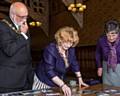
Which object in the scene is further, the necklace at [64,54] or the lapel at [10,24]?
the necklace at [64,54]

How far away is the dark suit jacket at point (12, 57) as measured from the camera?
283cm

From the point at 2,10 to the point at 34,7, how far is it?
59.9 inches

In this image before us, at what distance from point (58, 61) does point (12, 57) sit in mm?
569

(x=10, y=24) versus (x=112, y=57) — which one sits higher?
(x=10, y=24)

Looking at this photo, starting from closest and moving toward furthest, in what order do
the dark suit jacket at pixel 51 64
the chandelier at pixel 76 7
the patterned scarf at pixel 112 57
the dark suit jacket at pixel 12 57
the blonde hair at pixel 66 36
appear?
the dark suit jacket at pixel 12 57 → the blonde hair at pixel 66 36 → the dark suit jacket at pixel 51 64 → the patterned scarf at pixel 112 57 → the chandelier at pixel 76 7

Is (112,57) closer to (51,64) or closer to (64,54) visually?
(64,54)

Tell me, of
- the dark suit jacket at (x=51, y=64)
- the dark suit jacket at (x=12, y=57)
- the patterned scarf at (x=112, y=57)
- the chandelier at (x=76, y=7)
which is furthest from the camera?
the chandelier at (x=76, y=7)

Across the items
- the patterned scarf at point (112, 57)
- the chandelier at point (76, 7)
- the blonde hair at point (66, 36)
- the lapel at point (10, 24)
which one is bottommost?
the patterned scarf at point (112, 57)

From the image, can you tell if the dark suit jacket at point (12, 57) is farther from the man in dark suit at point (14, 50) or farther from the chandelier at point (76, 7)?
the chandelier at point (76, 7)

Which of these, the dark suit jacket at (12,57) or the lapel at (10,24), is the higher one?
the lapel at (10,24)

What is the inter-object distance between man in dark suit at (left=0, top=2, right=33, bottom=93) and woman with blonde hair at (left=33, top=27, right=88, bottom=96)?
32 centimetres

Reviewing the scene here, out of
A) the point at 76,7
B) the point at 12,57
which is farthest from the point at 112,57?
the point at 76,7

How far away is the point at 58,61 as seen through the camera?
130 inches

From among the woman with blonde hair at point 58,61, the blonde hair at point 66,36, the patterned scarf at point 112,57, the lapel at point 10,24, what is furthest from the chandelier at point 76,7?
the lapel at point 10,24
